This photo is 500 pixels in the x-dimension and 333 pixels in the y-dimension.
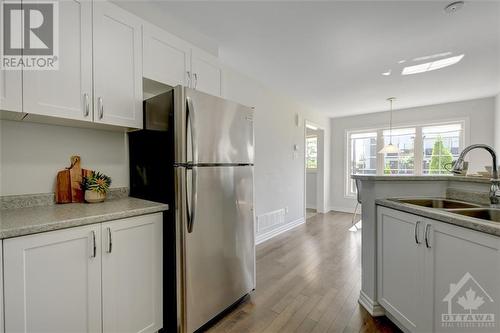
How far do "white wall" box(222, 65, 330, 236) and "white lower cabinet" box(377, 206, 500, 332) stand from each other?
2.03 meters

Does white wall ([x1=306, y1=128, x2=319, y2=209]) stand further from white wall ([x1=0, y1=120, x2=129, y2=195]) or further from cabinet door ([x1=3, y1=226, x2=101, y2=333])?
cabinet door ([x1=3, y1=226, x2=101, y2=333])

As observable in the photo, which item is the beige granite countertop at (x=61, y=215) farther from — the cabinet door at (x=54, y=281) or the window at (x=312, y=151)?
the window at (x=312, y=151)

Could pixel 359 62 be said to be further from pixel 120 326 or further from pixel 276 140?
pixel 120 326

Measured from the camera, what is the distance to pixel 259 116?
142 inches

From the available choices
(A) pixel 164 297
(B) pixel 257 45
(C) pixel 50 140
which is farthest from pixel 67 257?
(B) pixel 257 45

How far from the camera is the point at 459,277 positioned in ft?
4.06

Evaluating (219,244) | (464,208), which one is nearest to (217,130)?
(219,244)

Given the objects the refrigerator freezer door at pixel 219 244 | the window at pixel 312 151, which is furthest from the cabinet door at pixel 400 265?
the window at pixel 312 151

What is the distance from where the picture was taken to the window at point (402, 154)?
5.20 m

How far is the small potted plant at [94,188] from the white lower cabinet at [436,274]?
83.9 inches

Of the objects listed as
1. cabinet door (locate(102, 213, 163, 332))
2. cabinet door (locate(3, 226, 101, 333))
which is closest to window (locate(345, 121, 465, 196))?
cabinet door (locate(102, 213, 163, 332))

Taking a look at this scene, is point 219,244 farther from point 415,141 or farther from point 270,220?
point 415,141

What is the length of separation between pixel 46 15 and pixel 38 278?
1.45 meters

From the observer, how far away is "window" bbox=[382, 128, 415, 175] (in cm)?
Result: 520
